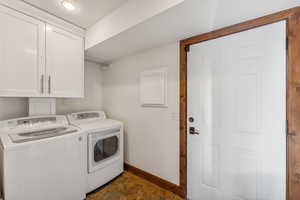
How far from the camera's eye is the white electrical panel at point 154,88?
186 cm

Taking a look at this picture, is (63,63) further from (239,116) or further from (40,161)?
(239,116)

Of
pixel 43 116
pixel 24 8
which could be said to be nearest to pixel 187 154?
pixel 43 116

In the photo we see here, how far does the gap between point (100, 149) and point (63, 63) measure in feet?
4.49

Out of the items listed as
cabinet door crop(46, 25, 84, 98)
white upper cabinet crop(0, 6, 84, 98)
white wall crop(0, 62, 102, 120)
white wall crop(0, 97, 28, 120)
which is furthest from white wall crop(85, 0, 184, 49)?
white wall crop(0, 97, 28, 120)

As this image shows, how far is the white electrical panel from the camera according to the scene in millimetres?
1860

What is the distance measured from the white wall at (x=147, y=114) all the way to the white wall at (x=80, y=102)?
0.80 ft

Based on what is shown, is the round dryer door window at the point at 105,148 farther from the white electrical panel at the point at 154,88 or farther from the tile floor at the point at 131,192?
the white electrical panel at the point at 154,88

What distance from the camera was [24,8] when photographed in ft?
4.73

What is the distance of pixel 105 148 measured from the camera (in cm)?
205

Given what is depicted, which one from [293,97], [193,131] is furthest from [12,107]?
[293,97]

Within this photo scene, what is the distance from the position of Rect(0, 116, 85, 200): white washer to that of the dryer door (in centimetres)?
16

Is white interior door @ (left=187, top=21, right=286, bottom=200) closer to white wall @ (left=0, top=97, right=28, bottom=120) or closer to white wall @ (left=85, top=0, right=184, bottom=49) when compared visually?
white wall @ (left=85, top=0, right=184, bottom=49)

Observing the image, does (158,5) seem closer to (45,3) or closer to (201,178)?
(45,3)

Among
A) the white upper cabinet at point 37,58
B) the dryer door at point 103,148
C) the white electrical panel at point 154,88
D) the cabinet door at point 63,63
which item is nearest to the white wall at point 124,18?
the cabinet door at point 63,63
